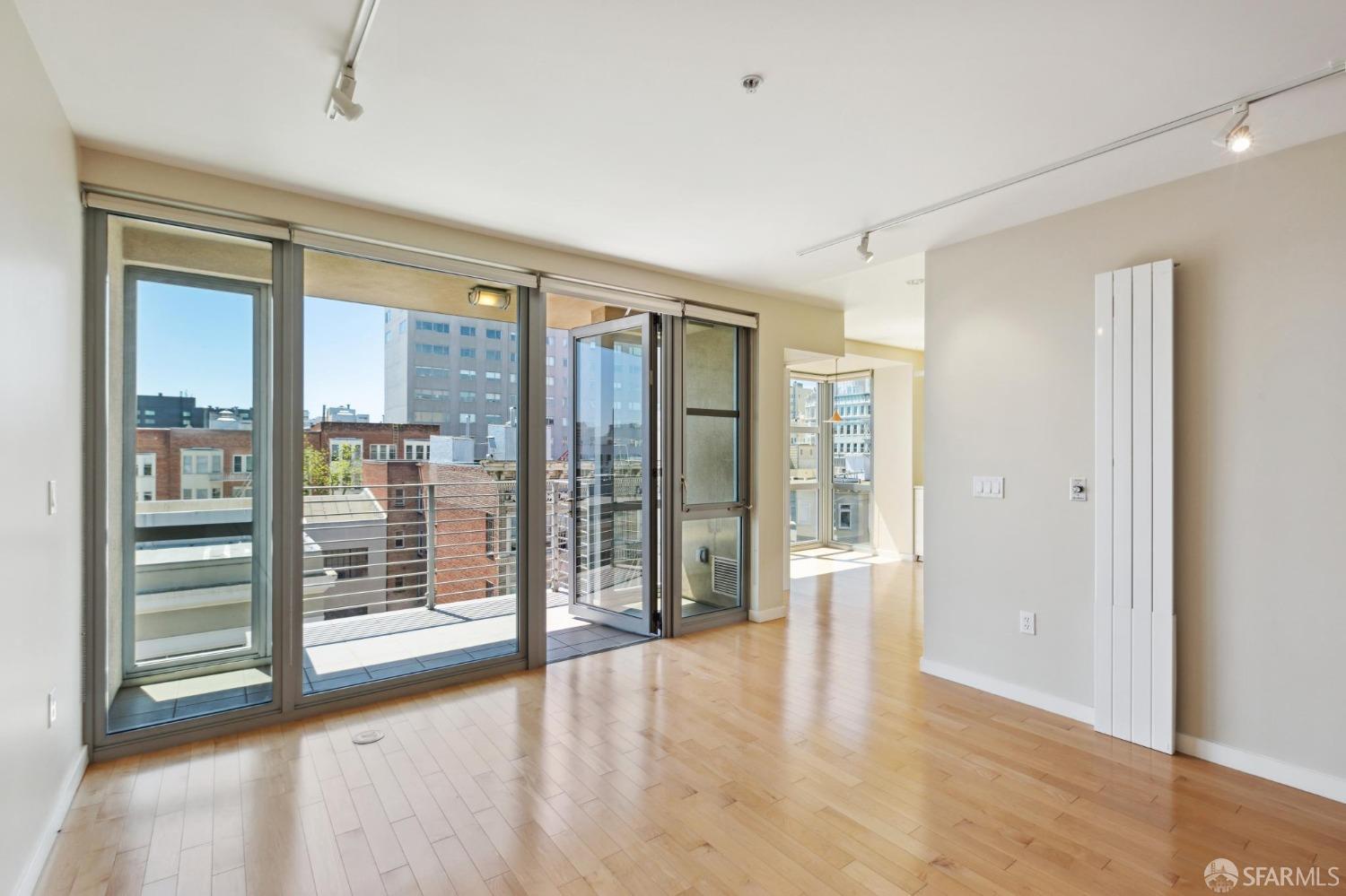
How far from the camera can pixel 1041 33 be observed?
77.3 inches

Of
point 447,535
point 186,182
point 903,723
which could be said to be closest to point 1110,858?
point 903,723

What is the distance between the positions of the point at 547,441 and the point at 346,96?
236 cm

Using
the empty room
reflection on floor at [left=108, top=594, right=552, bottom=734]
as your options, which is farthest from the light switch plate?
reflection on floor at [left=108, top=594, right=552, bottom=734]

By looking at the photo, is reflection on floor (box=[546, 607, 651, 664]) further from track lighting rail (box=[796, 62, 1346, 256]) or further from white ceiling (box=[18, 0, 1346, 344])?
track lighting rail (box=[796, 62, 1346, 256])

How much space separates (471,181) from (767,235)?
1.71 meters

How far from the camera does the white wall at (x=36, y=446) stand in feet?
5.99

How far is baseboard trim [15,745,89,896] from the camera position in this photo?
1.96 m

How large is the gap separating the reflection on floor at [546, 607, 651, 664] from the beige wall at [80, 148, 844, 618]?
1.16 m

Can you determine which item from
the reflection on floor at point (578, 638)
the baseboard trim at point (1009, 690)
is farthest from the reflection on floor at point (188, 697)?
the baseboard trim at point (1009, 690)

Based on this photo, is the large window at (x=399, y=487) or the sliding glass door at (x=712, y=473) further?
the sliding glass door at (x=712, y=473)

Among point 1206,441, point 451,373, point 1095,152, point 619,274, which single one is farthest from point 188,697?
point 1206,441

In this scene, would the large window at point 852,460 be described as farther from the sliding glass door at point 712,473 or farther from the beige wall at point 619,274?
the sliding glass door at point 712,473

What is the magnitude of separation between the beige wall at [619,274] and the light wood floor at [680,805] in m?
1.78

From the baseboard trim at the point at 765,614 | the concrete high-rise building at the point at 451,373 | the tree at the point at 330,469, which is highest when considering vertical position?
the concrete high-rise building at the point at 451,373
